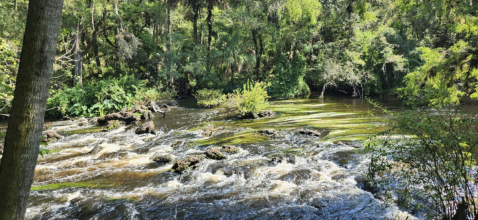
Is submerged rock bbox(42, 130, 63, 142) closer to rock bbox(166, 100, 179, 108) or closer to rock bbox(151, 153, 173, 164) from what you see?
rock bbox(151, 153, 173, 164)

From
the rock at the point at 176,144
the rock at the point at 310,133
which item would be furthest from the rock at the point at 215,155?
the rock at the point at 310,133

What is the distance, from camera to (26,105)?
7.38 ft

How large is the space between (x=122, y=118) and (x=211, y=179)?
9318mm

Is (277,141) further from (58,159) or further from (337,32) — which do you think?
(337,32)

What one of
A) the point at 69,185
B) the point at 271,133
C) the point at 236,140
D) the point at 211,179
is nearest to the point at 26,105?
the point at 211,179

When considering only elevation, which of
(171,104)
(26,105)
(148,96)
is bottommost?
(171,104)

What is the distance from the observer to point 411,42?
80.3 ft

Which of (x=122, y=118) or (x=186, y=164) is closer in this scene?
(x=186, y=164)

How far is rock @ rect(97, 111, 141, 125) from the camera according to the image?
14.0m

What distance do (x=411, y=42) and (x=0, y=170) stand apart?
29.1 meters

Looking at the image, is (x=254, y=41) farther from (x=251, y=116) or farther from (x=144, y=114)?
(x=144, y=114)

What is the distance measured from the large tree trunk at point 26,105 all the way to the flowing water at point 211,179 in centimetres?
319

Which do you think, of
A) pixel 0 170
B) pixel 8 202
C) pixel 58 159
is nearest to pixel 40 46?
pixel 0 170

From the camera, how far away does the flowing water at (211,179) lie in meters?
5.27
